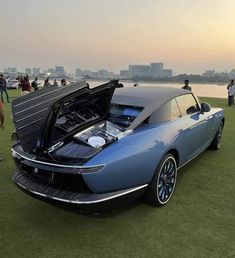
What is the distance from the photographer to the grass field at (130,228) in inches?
125

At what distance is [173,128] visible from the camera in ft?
14.4

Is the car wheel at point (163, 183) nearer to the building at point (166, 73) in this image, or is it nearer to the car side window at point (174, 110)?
the car side window at point (174, 110)

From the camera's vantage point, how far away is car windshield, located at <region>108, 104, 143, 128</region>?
432 cm

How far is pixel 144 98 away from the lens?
4.65 metres

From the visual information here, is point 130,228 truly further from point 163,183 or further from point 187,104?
point 187,104

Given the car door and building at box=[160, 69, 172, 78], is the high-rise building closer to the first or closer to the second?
building at box=[160, 69, 172, 78]

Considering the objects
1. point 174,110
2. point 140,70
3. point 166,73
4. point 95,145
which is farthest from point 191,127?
point 166,73

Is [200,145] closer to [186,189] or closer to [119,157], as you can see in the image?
[186,189]

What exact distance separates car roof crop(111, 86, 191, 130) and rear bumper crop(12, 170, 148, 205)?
34.2 inches

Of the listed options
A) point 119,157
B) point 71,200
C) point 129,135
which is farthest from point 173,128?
point 71,200

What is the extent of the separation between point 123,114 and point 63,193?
159 cm

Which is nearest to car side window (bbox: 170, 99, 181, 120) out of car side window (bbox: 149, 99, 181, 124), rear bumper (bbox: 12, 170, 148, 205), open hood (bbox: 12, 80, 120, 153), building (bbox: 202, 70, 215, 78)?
car side window (bbox: 149, 99, 181, 124)

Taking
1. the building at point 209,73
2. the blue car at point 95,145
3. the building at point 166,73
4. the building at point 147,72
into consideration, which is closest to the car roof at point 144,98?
the blue car at point 95,145

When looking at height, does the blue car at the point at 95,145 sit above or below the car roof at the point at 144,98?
below
